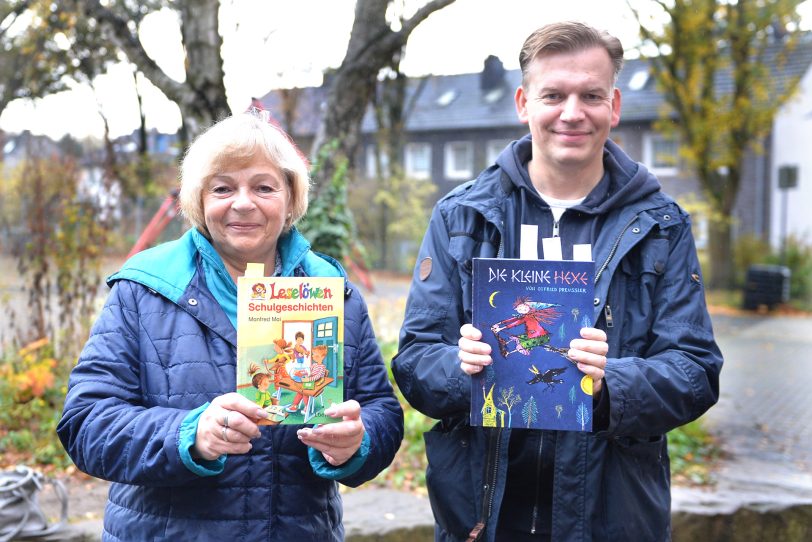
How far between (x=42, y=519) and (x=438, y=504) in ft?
7.99

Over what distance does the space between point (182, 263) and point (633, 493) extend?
136 centimetres

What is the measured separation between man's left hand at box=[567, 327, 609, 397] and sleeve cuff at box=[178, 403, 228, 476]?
895 mm

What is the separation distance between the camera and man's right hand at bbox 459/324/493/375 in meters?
2.04

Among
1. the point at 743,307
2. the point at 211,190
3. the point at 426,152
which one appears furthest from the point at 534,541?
the point at 426,152

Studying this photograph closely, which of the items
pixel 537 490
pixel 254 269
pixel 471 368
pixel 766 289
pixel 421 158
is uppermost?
pixel 421 158

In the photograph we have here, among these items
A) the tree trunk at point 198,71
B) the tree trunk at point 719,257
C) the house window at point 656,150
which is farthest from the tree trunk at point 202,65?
the house window at point 656,150

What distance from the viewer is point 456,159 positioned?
3061cm

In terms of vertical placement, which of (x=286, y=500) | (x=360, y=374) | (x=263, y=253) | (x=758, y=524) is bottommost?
(x=758, y=524)

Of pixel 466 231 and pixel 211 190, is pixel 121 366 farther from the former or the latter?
pixel 466 231

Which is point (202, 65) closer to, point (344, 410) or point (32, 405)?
point (32, 405)

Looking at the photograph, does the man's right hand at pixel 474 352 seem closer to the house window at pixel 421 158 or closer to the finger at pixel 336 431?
the finger at pixel 336 431

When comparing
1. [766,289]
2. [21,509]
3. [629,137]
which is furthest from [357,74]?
[629,137]

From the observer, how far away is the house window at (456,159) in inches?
1190

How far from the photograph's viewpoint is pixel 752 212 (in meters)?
26.9
